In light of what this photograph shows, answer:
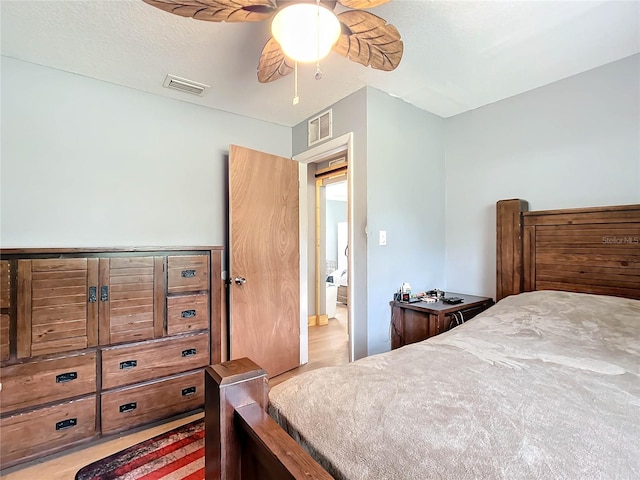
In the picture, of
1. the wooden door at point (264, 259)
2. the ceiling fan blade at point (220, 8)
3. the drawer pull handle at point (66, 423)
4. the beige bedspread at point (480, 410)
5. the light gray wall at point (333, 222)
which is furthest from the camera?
the light gray wall at point (333, 222)

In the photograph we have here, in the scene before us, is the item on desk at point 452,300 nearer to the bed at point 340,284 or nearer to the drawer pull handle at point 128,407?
the drawer pull handle at point 128,407

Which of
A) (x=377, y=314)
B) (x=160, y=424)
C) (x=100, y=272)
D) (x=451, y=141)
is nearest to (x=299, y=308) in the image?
(x=377, y=314)

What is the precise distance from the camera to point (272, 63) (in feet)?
5.22

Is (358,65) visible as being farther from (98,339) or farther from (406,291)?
(98,339)

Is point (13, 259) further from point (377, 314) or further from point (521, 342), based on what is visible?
point (521, 342)

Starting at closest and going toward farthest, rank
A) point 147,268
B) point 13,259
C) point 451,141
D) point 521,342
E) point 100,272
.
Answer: point 521,342 → point 13,259 → point 100,272 → point 147,268 → point 451,141

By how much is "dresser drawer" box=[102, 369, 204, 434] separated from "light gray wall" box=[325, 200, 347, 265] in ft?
19.4

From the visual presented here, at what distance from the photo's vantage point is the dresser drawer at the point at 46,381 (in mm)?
1648

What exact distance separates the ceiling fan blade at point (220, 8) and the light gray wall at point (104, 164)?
1.48 meters

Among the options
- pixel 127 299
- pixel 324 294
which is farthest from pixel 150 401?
pixel 324 294

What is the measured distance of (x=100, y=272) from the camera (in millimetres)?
1888

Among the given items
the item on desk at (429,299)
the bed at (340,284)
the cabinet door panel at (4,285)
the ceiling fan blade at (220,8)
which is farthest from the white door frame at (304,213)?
the bed at (340,284)

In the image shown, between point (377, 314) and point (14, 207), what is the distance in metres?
2.54

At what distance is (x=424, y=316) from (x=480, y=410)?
1.42 m
